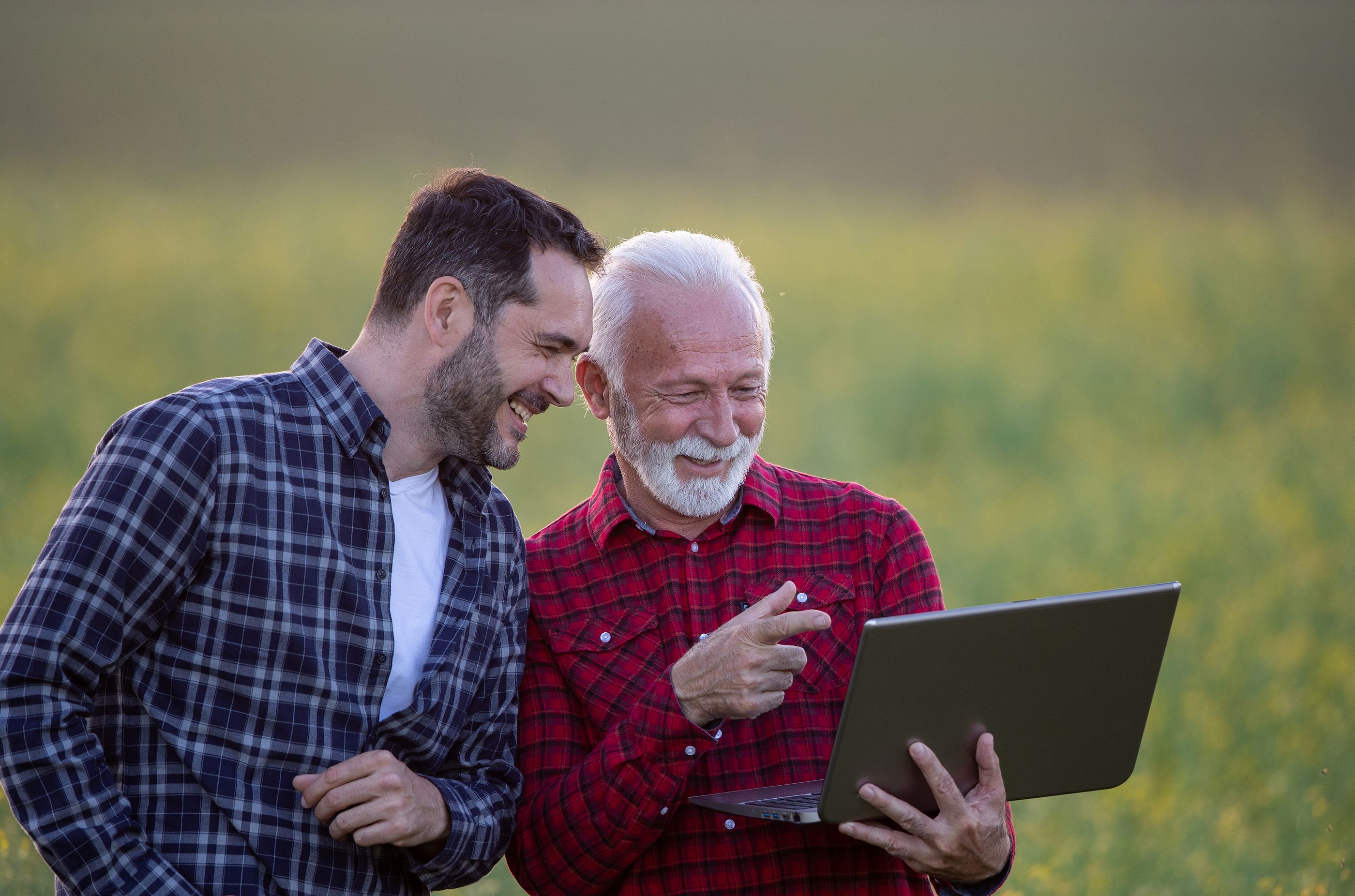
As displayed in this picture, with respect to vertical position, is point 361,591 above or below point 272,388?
below

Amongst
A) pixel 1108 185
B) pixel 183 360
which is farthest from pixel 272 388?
pixel 1108 185

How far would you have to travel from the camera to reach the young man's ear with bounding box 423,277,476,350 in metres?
2.18

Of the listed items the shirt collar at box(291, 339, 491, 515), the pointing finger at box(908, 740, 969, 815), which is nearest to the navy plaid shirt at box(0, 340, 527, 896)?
the shirt collar at box(291, 339, 491, 515)

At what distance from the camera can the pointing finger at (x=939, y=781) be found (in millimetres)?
1981

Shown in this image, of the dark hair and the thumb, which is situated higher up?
the dark hair

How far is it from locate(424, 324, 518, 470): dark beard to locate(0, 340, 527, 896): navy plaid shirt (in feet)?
0.39

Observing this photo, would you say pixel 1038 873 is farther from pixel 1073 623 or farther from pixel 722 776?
pixel 1073 623

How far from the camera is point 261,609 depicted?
194 centimetres

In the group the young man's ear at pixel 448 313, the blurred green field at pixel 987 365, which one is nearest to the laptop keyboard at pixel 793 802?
the young man's ear at pixel 448 313

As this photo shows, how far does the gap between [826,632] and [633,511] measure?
0.50 meters

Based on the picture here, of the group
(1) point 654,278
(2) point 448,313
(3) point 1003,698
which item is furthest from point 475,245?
(3) point 1003,698

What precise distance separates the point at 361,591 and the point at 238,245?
796 centimetres

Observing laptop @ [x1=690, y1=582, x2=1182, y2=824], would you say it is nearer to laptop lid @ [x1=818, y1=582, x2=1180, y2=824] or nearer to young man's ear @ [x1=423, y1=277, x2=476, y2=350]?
laptop lid @ [x1=818, y1=582, x2=1180, y2=824]

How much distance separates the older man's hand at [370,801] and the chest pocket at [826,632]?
826 mm
